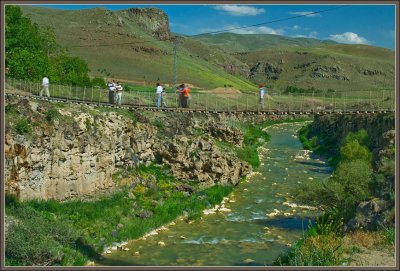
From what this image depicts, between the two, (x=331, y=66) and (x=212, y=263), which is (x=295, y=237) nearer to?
(x=212, y=263)

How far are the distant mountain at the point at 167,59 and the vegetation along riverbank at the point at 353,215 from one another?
64.4 meters

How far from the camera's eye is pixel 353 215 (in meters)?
19.9

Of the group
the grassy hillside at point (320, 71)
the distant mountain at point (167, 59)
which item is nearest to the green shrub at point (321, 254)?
the distant mountain at point (167, 59)

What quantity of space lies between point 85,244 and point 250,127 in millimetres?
46391

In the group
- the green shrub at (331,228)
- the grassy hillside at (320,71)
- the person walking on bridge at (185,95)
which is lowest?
the green shrub at (331,228)

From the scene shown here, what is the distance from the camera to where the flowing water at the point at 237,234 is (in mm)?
21750

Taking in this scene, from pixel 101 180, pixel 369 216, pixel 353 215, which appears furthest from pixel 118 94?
pixel 369 216

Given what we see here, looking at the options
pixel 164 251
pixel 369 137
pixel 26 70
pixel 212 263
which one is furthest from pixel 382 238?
pixel 369 137

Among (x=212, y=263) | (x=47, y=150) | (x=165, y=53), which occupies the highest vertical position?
(x=165, y=53)

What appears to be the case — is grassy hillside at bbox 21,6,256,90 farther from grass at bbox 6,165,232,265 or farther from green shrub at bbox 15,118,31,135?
green shrub at bbox 15,118,31,135

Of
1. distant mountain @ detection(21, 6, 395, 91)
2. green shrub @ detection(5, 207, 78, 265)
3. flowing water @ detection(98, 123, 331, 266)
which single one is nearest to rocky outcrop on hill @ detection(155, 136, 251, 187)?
flowing water @ detection(98, 123, 331, 266)

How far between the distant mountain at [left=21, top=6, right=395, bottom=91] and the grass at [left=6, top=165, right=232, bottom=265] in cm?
5865

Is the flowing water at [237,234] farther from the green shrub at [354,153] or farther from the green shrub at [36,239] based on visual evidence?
the green shrub at [354,153]

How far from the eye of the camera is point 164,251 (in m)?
22.7
